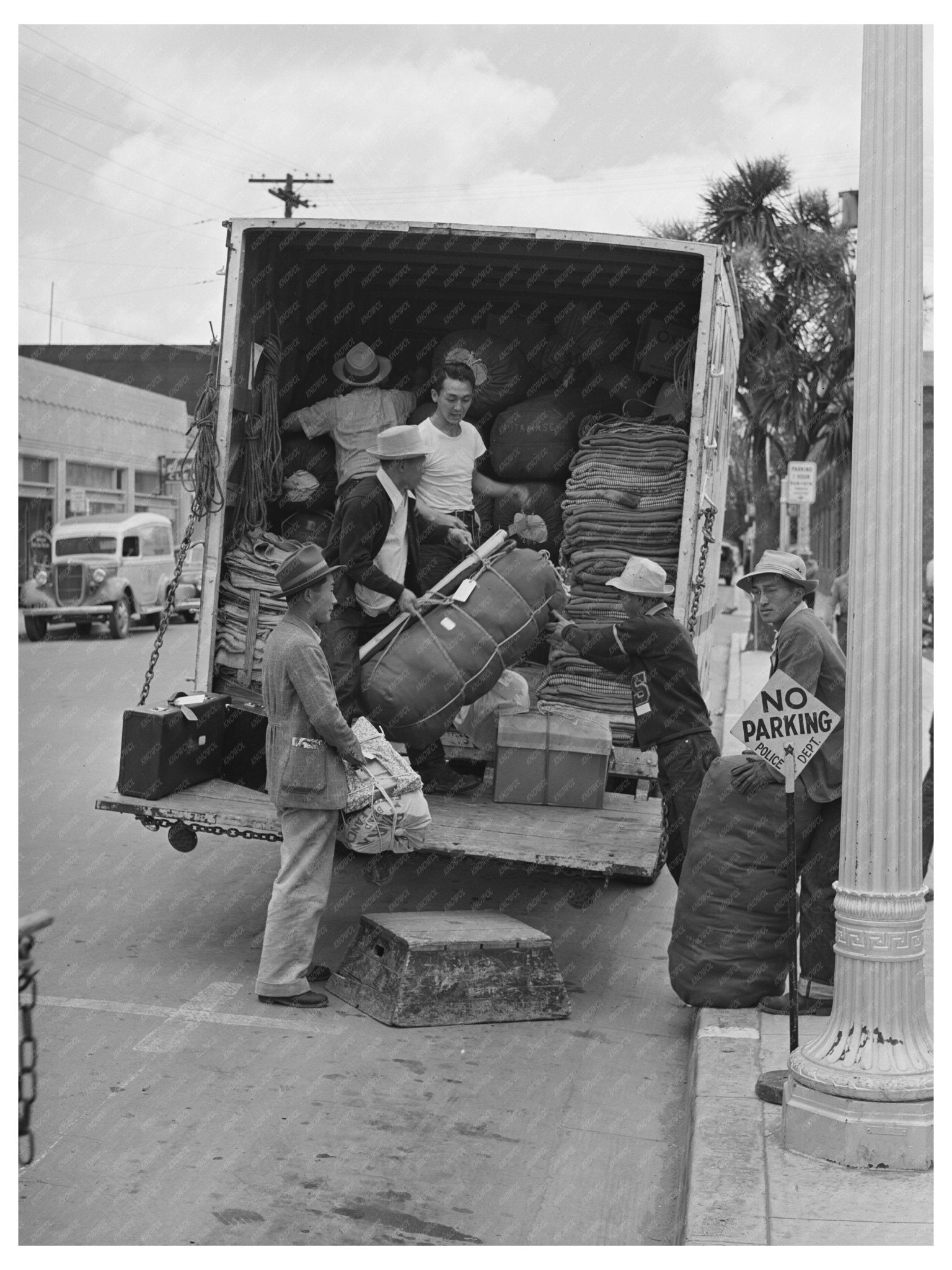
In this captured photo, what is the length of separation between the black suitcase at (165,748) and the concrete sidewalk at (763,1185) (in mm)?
2876

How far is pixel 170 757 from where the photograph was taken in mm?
6836

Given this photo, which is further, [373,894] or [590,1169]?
[373,894]

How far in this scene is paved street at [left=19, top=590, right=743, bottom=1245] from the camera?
14.0 feet

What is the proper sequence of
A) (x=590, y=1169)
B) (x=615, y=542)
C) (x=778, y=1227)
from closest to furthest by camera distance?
Answer: (x=778, y=1227), (x=590, y=1169), (x=615, y=542)

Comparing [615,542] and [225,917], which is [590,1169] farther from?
[615,542]

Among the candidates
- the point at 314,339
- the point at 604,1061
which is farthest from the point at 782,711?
the point at 314,339

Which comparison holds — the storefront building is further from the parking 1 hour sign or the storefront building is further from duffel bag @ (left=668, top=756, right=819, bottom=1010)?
the parking 1 hour sign

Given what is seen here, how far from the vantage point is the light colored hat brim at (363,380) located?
9039 millimetres

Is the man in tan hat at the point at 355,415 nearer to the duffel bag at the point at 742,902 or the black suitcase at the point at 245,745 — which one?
the black suitcase at the point at 245,745

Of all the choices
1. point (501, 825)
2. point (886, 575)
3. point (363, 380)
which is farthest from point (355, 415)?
point (886, 575)

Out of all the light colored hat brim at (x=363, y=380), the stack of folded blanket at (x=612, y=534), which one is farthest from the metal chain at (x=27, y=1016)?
the light colored hat brim at (x=363, y=380)

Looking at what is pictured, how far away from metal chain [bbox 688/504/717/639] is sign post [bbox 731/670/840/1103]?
2.24 meters
